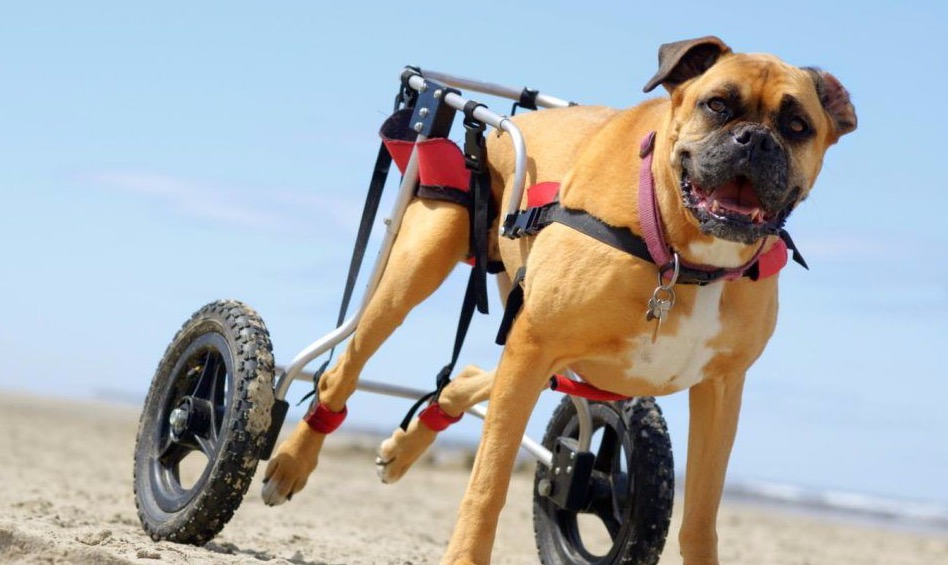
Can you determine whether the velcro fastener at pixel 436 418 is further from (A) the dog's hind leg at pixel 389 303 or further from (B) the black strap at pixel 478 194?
(B) the black strap at pixel 478 194

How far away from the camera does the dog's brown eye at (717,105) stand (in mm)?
4074

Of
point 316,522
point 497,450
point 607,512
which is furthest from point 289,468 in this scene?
point 316,522

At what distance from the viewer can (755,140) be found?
3.95m

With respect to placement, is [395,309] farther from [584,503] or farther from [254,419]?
[584,503]

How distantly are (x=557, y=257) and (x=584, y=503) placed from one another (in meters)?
1.76

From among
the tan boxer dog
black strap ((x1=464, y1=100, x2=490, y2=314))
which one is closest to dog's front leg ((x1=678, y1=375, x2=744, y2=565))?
the tan boxer dog

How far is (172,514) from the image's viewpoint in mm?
5176

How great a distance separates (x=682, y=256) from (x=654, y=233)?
118 mm

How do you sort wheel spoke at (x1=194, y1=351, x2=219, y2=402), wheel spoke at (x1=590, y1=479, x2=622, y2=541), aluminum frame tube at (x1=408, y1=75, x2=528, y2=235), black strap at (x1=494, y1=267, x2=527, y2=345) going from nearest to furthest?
black strap at (x1=494, y1=267, x2=527, y2=345)
aluminum frame tube at (x1=408, y1=75, x2=528, y2=235)
wheel spoke at (x1=194, y1=351, x2=219, y2=402)
wheel spoke at (x1=590, y1=479, x2=622, y2=541)

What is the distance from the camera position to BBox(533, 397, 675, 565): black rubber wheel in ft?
18.2

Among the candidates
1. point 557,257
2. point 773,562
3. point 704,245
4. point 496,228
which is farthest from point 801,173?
point 773,562

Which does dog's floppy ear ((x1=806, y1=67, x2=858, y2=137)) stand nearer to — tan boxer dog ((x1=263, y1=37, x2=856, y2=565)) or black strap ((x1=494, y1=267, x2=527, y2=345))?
tan boxer dog ((x1=263, y1=37, x2=856, y2=565))

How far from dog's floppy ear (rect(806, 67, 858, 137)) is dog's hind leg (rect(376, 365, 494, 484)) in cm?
218

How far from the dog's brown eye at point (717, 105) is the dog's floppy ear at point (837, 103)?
16.6 inches
